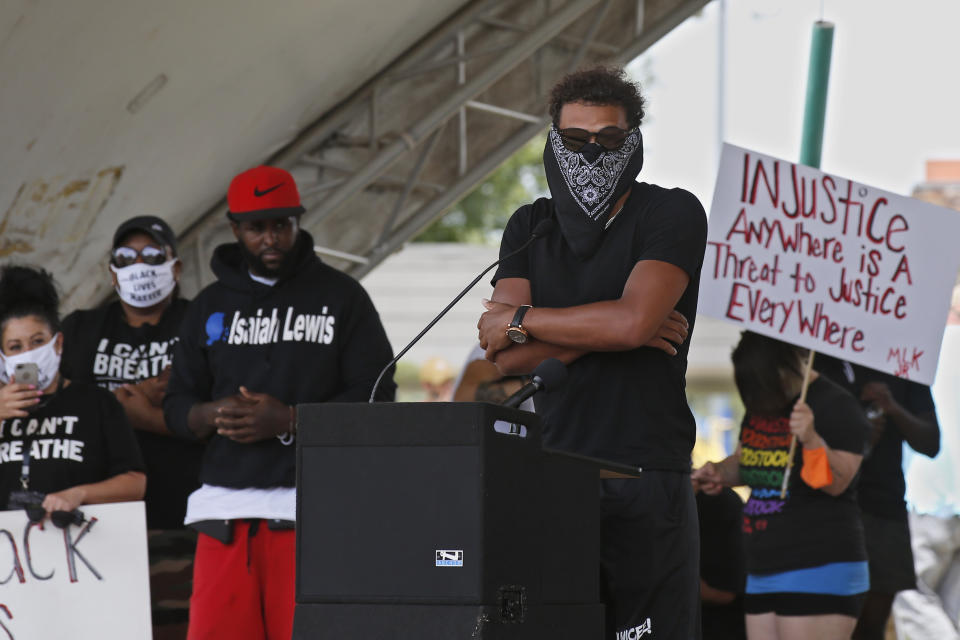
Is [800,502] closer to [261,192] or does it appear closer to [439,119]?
[261,192]

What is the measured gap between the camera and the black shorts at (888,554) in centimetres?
545

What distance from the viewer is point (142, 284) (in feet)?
16.5

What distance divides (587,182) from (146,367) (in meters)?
2.71

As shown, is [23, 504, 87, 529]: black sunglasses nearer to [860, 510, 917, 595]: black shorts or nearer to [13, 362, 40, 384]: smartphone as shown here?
[13, 362, 40, 384]: smartphone

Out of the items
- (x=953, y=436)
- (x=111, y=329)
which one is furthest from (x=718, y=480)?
(x=111, y=329)

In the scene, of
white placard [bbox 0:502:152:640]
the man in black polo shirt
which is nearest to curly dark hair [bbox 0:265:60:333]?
white placard [bbox 0:502:152:640]

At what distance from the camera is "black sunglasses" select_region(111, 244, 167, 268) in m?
5.07

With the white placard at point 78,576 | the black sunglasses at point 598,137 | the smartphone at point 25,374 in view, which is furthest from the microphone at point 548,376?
the smartphone at point 25,374

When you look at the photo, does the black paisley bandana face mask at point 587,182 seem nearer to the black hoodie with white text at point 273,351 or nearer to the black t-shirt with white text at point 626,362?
the black t-shirt with white text at point 626,362

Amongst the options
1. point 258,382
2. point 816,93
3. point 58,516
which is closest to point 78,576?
point 58,516

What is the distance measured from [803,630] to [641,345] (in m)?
2.30

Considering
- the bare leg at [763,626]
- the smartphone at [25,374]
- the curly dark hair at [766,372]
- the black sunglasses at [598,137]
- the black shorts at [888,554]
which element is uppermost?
the black sunglasses at [598,137]

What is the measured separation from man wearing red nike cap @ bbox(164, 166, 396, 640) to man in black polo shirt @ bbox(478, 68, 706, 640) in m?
1.25

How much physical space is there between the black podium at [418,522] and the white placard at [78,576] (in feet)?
7.82
